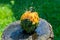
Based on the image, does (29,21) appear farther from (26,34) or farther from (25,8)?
(25,8)

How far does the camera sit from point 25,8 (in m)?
5.36

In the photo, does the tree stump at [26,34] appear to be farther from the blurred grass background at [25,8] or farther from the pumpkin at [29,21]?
the blurred grass background at [25,8]

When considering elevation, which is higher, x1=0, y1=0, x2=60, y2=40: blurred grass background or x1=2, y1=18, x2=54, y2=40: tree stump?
x1=0, y1=0, x2=60, y2=40: blurred grass background

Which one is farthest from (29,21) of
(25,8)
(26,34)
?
(25,8)

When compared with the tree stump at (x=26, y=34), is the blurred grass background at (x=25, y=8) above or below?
above

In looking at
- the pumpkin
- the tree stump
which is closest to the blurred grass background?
the tree stump

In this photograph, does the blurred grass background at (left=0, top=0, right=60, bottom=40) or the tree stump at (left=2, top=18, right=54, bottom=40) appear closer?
the tree stump at (left=2, top=18, right=54, bottom=40)

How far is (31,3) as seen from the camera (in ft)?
18.0

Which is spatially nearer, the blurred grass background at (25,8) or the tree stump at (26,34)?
the tree stump at (26,34)

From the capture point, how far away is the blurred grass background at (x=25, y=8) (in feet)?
16.5

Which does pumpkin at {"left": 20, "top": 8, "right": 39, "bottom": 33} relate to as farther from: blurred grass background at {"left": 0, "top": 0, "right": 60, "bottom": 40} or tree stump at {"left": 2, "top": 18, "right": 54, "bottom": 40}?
blurred grass background at {"left": 0, "top": 0, "right": 60, "bottom": 40}

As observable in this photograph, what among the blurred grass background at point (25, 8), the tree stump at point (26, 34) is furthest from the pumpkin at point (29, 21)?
the blurred grass background at point (25, 8)

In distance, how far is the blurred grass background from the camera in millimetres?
5035

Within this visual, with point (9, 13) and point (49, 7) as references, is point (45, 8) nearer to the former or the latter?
point (49, 7)
